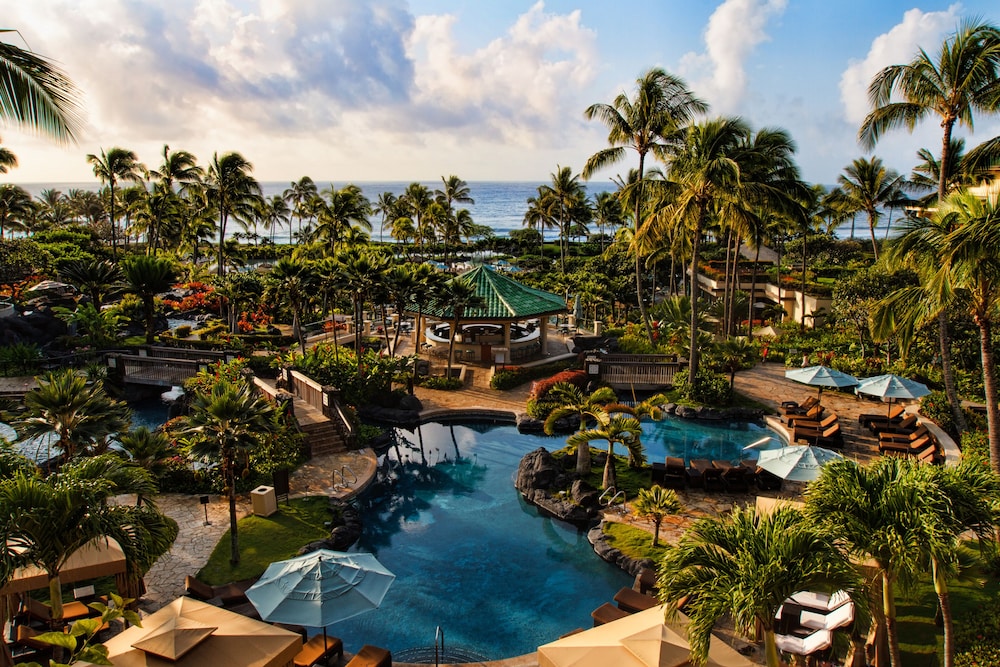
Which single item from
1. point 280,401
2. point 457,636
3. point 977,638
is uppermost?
point 280,401

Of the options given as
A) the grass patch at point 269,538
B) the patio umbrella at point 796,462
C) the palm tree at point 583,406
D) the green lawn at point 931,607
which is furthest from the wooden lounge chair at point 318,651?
the patio umbrella at point 796,462

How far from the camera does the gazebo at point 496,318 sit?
103 feet

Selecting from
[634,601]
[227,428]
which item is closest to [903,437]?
[634,601]

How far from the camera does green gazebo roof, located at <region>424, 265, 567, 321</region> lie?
103 feet

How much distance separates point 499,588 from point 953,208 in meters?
13.0

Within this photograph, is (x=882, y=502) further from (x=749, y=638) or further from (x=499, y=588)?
(x=499, y=588)

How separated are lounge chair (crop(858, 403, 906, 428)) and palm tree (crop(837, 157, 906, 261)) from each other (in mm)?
20289

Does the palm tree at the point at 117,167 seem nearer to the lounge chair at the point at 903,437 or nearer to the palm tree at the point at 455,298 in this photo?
the palm tree at the point at 455,298

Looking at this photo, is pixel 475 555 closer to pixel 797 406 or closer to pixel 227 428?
pixel 227 428

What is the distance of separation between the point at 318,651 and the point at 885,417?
21.4 metres

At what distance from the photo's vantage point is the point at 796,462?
1608 cm

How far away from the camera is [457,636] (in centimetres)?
1315


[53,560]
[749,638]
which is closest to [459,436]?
[749,638]

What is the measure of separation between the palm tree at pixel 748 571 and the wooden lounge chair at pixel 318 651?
253 inches
